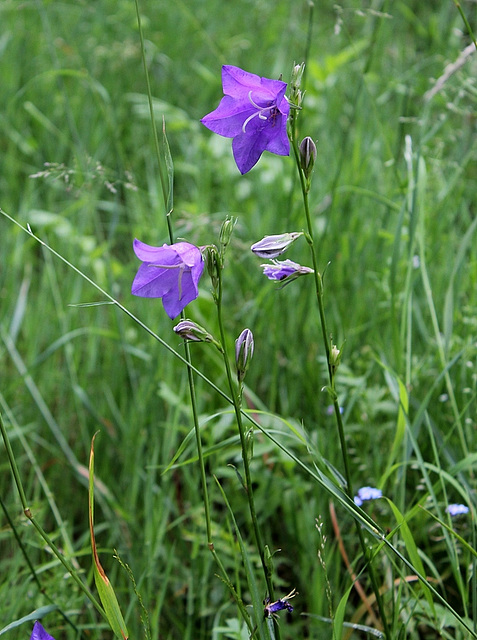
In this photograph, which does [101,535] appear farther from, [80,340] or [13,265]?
[13,265]

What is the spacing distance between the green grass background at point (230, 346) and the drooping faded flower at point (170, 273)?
9.4 inches

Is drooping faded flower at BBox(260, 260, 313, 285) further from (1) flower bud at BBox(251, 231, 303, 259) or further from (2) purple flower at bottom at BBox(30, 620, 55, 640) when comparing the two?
(2) purple flower at bottom at BBox(30, 620, 55, 640)

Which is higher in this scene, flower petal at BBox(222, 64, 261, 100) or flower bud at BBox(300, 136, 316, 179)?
flower petal at BBox(222, 64, 261, 100)

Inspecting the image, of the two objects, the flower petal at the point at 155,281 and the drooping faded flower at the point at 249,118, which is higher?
the drooping faded flower at the point at 249,118

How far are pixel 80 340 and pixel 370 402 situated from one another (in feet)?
3.78

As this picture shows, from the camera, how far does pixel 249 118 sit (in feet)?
3.51

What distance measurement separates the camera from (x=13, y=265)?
263 cm

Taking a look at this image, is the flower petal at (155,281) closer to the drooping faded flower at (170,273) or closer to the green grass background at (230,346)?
the drooping faded flower at (170,273)

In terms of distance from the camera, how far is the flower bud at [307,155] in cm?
107

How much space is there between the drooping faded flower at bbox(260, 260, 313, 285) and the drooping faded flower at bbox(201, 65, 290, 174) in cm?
16

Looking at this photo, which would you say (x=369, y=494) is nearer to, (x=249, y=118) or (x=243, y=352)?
(x=243, y=352)

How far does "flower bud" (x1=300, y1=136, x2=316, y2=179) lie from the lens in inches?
42.2

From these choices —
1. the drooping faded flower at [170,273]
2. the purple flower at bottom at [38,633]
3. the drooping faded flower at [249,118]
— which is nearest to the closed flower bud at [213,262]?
the drooping faded flower at [170,273]

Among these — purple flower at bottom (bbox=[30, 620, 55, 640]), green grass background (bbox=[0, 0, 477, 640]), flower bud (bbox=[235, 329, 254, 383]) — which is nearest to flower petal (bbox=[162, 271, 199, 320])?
flower bud (bbox=[235, 329, 254, 383])
